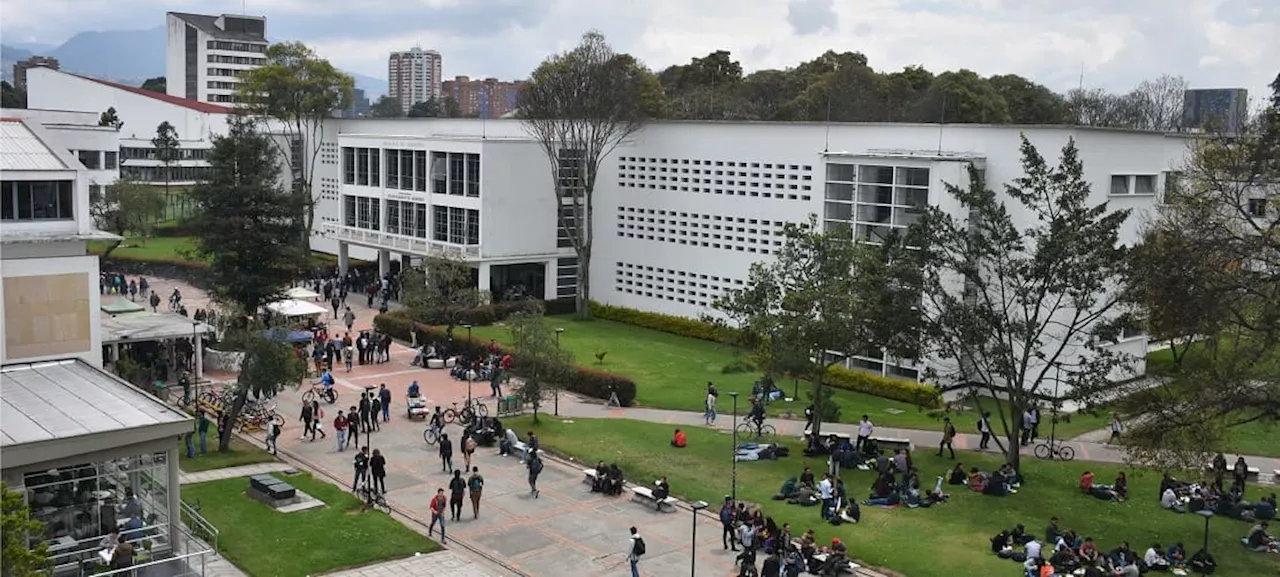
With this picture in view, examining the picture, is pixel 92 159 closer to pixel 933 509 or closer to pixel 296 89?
pixel 296 89

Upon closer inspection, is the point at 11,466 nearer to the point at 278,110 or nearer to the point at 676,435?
the point at 676,435

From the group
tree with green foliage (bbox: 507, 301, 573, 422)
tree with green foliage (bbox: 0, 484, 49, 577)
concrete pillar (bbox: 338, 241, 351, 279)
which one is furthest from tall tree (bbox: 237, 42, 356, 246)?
tree with green foliage (bbox: 0, 484, 49, 577)

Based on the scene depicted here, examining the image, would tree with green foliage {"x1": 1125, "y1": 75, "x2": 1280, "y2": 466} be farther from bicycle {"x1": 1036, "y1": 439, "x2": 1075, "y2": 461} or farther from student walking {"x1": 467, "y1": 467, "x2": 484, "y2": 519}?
student walking {"x1": 467, "y1": 467, "x2": 484, "y2": 519}

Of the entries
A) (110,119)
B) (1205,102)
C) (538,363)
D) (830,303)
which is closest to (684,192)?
(538,363)

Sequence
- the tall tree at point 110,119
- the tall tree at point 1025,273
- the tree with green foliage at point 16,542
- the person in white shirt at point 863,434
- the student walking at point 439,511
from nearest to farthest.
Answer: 1. the tree with green foliage at point 16,542
2. the student walking at point 439,511
3. the tall tree at point 1025,273
4. the person in white shirt at point 863,434
5. the tall tree at point 110,119

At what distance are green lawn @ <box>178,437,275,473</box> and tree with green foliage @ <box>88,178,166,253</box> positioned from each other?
42830mm

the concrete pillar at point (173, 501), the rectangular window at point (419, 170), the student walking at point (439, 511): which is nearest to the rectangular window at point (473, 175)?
the rectangular window at point (419, 170)

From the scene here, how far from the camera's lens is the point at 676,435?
33531 mm

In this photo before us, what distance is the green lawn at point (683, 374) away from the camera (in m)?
38.4

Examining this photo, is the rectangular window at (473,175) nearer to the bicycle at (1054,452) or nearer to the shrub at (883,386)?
the shrub at (883,386)

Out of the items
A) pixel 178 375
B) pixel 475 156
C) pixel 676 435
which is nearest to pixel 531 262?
pixel 475 156

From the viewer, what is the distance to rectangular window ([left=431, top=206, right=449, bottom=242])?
59284 mm

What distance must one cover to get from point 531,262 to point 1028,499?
3387 centimetres

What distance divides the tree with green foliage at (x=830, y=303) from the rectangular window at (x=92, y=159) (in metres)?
49.1
